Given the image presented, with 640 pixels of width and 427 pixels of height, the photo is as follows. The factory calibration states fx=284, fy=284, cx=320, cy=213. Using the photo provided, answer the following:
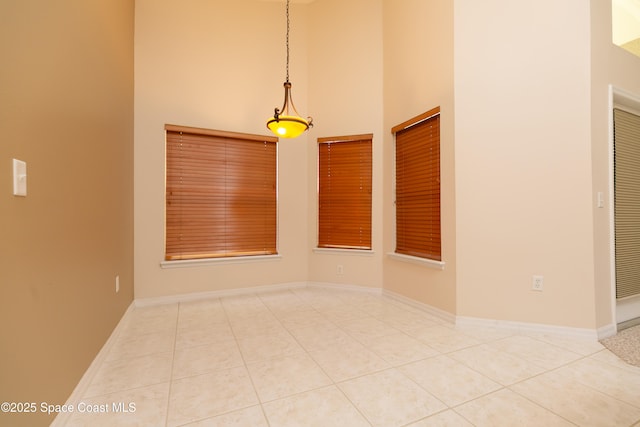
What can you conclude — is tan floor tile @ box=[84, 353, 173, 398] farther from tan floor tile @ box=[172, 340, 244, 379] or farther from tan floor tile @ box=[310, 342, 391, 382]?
tan floor tile @ box=[310, 342, 391, 382]

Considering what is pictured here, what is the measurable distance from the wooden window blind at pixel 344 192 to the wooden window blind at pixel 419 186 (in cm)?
46

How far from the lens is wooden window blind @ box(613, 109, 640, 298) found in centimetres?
271

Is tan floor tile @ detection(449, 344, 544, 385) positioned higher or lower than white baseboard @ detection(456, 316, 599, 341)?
lower

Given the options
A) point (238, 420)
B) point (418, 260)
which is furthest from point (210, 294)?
point (418, 260)

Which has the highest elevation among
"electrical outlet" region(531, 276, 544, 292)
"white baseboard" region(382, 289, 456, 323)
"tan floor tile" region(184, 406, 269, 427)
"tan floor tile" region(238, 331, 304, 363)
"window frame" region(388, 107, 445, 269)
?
"window frame" region(388, 107, 445, 269)

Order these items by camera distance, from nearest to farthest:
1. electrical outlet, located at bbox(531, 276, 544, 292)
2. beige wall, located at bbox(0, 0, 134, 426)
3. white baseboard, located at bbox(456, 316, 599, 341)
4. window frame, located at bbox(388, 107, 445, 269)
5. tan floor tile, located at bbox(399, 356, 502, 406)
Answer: beige wall, located at bbox(0, 0, 134, 426) < tan floor tile, located at bbox(399, 356, 502, 406) < white baseboard, located at bbox(456, 316, 599, 341) < electrical outlet, located at bbox(531, 276, 544, 292) < window frame, located at bbox(388, 107, 445, 269)

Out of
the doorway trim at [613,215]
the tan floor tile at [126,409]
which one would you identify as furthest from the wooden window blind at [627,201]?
the tan floor tile at [126,409]

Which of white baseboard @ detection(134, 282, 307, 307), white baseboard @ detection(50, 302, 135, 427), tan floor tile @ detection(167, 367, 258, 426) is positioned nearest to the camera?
white baseboard @ detection(50, 302, 135, 427)

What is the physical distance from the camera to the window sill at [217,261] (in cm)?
346

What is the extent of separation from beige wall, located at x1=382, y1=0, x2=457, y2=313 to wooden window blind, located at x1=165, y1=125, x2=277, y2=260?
164cm

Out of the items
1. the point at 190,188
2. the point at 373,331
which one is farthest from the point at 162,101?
the point at 373,331

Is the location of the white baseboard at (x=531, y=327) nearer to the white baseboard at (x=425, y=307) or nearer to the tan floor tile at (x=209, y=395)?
the white baseboard at (x=425, y=307)

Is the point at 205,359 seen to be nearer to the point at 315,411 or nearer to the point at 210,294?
the point at 315,411

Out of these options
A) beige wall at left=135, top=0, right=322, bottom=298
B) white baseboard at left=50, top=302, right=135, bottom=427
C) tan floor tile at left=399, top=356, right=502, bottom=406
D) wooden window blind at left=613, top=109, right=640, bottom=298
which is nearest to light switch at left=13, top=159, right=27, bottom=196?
white baseboard at left=50, top=302, right=135, bottom=427
